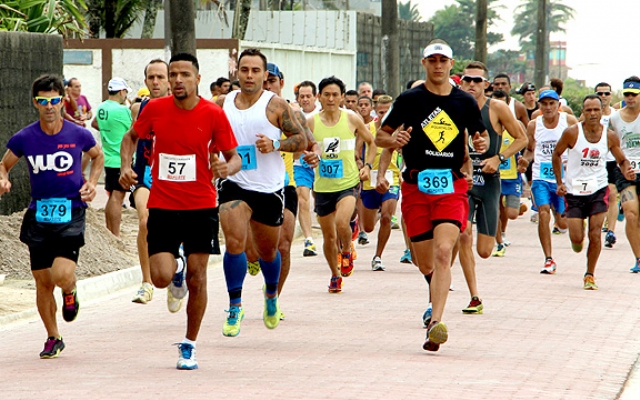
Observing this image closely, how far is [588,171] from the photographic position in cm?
1404

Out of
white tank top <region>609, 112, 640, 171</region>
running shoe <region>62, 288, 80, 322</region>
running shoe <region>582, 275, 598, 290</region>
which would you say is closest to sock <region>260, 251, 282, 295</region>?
running shoe <region>62, 288, 80, 322</region>

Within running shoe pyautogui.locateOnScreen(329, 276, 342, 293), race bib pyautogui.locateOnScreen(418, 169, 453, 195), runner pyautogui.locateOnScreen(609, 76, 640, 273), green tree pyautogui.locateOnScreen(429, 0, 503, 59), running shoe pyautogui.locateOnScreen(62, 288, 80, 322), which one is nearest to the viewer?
running shoe pyautogui.locateOnScreen(62, 288, 80, 322)

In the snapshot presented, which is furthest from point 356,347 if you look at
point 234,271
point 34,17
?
point 34,17

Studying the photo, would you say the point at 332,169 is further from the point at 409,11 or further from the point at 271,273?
the point at 409,11

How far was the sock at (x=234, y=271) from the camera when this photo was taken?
31.6ft

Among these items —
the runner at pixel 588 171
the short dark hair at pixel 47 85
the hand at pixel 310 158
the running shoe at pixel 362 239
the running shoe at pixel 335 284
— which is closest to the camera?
the short dark hair at pixel 47 85

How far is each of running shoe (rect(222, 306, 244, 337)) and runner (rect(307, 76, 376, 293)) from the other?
136 inches

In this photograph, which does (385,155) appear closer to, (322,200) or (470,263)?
(470,263)

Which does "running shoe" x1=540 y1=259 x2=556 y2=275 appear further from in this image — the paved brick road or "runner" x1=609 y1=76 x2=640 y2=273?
"runner" x1=609 y1=76 x2=640 y2=273

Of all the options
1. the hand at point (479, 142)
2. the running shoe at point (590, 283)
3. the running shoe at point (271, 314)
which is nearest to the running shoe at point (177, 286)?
the running shoe at point (271, 314)

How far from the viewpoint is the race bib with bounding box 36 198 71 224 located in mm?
9180

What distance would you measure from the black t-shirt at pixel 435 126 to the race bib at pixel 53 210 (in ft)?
8.35

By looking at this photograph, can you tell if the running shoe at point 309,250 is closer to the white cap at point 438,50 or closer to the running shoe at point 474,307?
the running shoe at point 474,307

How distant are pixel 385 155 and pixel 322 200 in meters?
2.81
